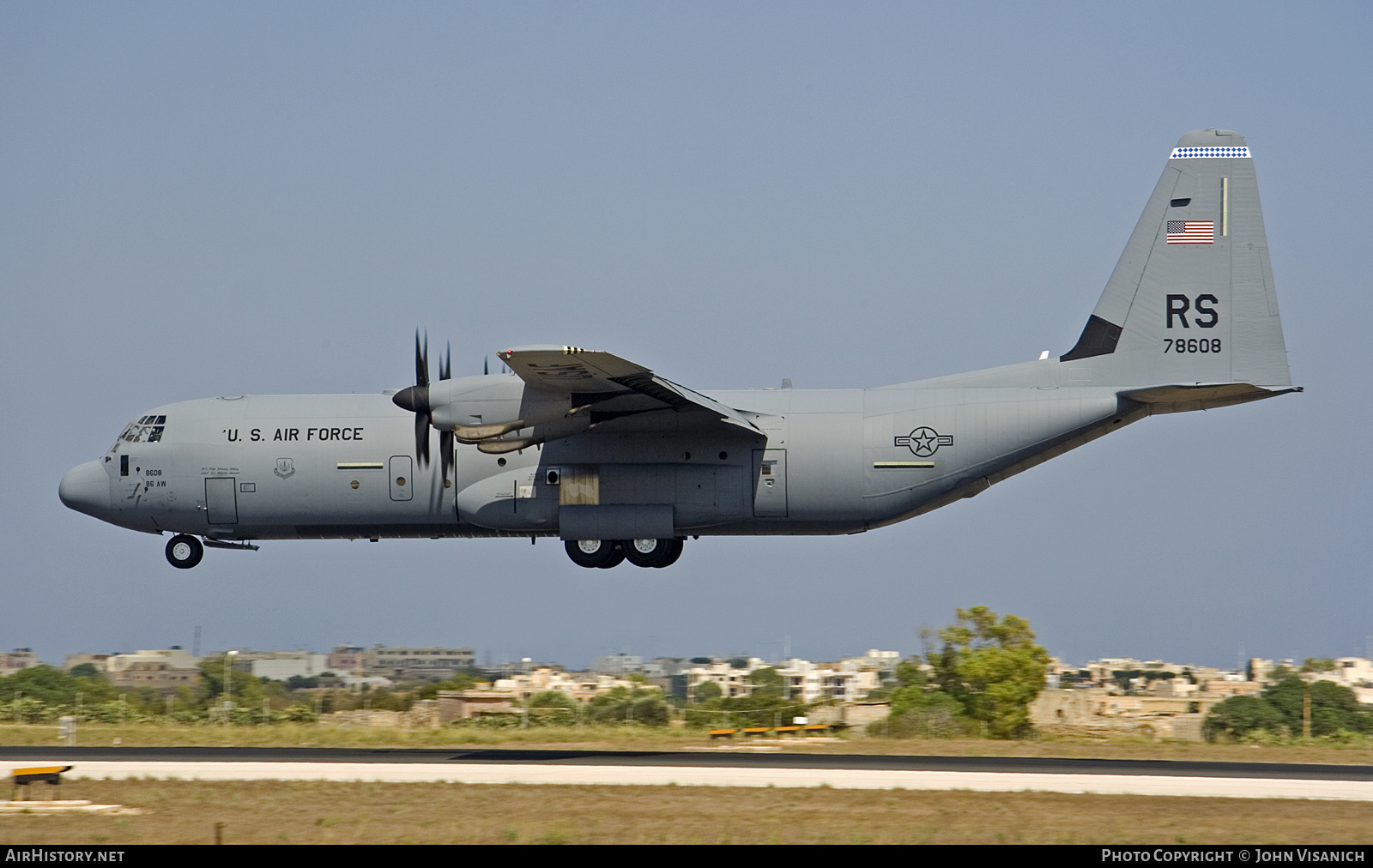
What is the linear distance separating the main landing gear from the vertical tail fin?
7.96 meters

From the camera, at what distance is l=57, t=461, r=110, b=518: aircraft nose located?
26.4 meters

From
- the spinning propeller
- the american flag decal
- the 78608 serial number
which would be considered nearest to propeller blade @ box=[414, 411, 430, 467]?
the spinning propeller

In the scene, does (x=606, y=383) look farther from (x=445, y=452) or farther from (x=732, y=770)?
(x=732, y=770)

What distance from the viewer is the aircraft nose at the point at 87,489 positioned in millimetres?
26375

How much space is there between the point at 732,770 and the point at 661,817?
12.1 feet

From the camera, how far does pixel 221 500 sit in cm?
2575

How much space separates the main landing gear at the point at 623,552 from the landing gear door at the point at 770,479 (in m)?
2.28

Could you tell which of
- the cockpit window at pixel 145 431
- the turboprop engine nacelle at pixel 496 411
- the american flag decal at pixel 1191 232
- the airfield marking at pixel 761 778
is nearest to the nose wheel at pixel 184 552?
the cockpit window at pixel 145 431

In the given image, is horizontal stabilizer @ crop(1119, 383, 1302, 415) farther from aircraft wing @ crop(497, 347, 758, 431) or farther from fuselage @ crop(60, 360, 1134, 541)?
aircraft wing @ crop(497, 347, 758, 431)

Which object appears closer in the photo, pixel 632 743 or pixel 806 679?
pixel 632 743

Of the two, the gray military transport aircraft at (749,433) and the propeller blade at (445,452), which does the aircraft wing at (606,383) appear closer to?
the gray military transport aircraft at (749,433)

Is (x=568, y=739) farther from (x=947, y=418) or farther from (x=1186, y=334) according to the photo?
(x=1186, y=334)

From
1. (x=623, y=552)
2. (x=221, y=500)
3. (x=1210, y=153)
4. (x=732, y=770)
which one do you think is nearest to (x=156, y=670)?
(x=221, y=500)
